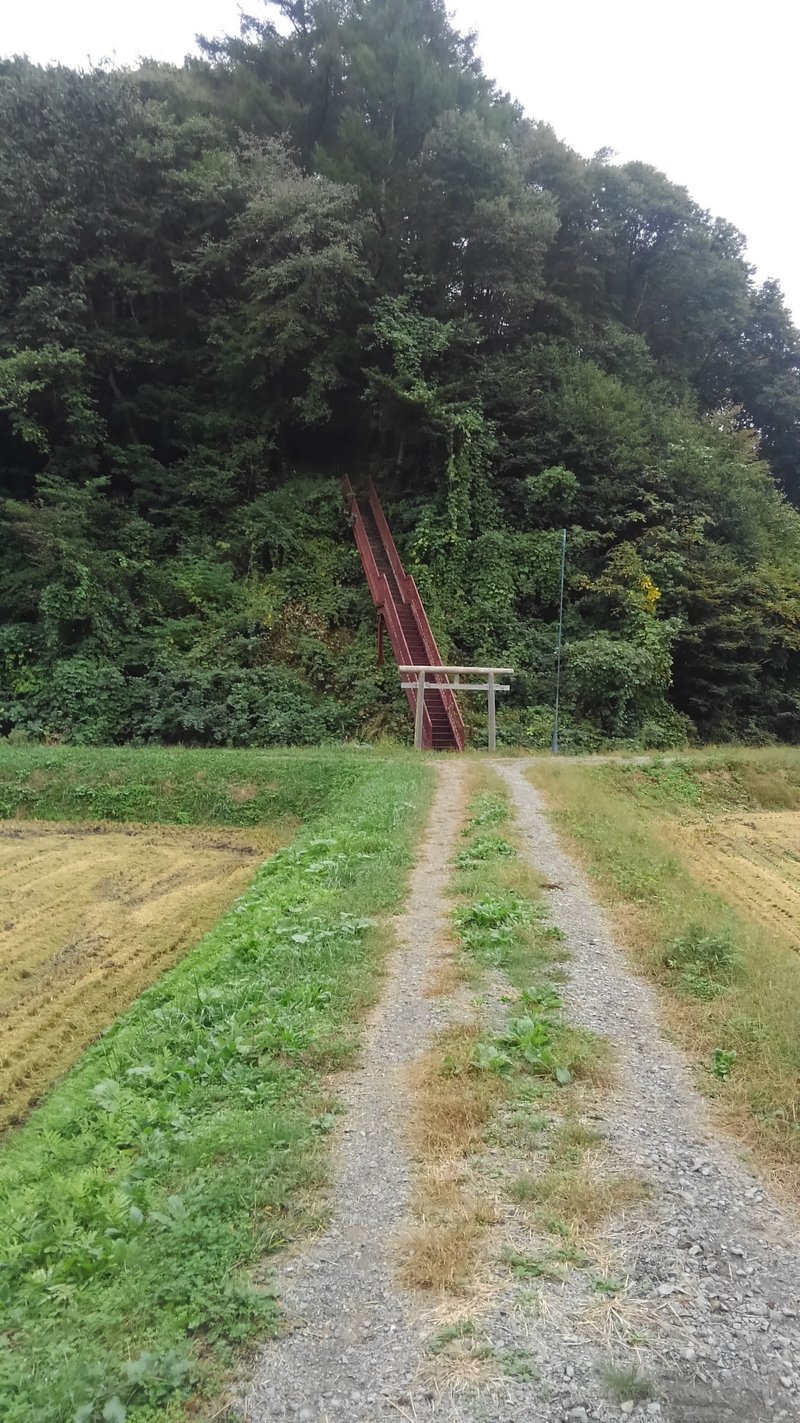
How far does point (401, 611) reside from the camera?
58.9ft

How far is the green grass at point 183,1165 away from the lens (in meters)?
2.30

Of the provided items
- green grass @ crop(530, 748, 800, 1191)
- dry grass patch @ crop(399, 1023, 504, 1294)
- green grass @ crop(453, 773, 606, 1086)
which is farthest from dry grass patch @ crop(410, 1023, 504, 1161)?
green grass @ crop(530, 748, 800, 1191)

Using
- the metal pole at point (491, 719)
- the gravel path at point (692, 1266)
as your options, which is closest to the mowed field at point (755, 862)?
the gravel path at point (692, 1266)

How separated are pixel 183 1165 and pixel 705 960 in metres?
3.51

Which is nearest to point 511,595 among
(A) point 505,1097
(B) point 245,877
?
(B) point 245,877

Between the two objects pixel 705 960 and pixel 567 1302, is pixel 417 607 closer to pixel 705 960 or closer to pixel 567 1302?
pixel 705 960

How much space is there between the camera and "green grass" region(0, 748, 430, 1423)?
7.55ft

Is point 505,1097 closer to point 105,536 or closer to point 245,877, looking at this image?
point 245,877

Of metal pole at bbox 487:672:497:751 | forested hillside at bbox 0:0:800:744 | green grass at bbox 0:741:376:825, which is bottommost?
green grass at bbox 0:741:376:825

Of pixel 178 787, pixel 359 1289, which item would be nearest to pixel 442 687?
pixel 178 787

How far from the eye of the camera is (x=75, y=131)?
1827cm

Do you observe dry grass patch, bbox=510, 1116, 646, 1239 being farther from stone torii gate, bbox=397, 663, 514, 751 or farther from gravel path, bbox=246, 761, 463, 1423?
stone torii gate, bbox=397, 663, 514, 751

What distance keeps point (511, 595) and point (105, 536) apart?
9.88 metres

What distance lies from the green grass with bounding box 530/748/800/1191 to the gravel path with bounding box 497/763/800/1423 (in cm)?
19
